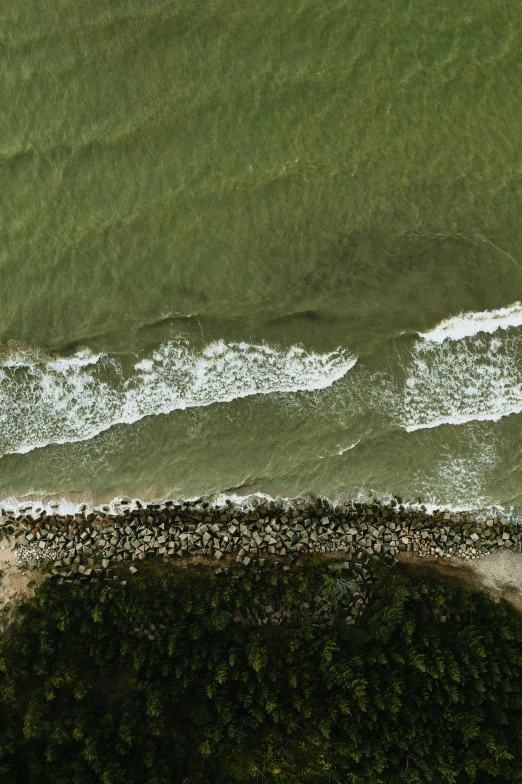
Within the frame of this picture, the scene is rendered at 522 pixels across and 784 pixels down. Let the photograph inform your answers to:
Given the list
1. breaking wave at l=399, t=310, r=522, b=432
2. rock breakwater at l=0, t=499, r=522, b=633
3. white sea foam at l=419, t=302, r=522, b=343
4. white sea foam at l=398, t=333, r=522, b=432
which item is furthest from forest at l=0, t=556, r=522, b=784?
white sea foam at l=419, t=302, r=522, b=343

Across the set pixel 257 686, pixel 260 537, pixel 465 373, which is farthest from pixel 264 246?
pixel 257 686

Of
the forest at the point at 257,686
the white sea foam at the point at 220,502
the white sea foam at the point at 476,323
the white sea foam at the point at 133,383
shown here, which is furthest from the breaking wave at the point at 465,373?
the forest at the point at 257,686

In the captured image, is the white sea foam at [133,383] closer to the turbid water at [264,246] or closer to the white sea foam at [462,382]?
the turbid water at [264,246]

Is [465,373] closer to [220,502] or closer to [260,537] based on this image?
[260,537]

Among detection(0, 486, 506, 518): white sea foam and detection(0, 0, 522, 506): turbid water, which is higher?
detection(0, 0, 522, 506): turbid water

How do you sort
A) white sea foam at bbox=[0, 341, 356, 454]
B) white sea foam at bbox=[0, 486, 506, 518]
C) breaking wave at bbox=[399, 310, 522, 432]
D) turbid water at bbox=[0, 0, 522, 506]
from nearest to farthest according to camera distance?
turbid water at bbox=[0, 0, 522, 506], breaking wave at bbox=[399, 310, 522, 432], white sea foam at bbox=[0, 486, 506, 518], white sea foam at bbox=[0, 341, 356, 454]

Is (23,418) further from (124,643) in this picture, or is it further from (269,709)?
(269,709)

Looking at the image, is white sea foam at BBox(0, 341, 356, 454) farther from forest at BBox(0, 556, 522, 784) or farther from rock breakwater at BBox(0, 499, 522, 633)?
forest at BBox(0, 556, 522, 784)
